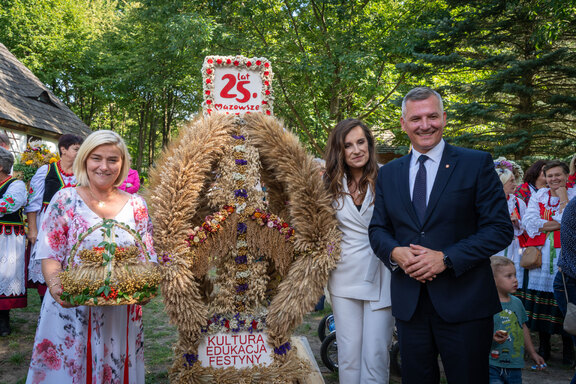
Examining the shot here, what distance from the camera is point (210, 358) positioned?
2.88m

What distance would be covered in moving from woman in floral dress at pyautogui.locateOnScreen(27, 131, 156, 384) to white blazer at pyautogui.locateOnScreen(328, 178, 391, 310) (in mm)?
1300

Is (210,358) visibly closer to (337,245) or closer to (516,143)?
(337,245)

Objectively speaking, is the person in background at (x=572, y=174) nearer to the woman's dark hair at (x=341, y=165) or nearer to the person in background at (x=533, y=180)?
the person in background at (x=533, y=180)

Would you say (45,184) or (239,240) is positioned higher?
(45,184)

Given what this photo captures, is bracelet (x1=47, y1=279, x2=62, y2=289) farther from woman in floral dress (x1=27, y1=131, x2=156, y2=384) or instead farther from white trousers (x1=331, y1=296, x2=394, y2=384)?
white trousers (x1=331, y1=296, x2=394, y2=384)

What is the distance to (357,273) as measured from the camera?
2631 millimetres

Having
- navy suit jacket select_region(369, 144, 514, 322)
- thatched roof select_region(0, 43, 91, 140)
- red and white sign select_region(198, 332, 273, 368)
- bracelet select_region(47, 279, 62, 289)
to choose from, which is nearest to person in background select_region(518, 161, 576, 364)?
navy suit jacket select_region(369, 144, 514, 322)

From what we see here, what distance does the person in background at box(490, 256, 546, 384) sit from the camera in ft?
9.25

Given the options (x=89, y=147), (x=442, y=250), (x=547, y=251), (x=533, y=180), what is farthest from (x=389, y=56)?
(x=89, y=147)

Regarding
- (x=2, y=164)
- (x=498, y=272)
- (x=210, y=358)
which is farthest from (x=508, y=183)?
(x=2, y=164)

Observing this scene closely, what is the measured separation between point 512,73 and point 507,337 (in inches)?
257

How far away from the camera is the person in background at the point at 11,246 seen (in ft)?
14.1

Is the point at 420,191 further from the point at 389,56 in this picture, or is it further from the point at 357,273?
the point at 389,56

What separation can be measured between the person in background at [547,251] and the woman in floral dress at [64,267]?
4070mm
